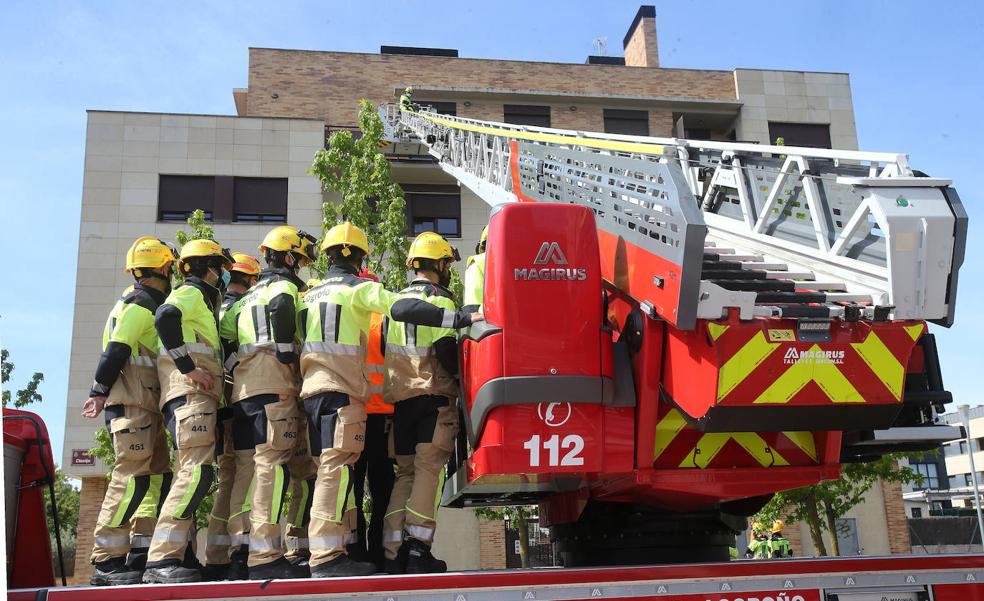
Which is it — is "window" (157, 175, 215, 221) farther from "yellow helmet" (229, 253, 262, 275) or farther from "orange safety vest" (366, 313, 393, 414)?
"orange safety vest" (366, 313, 393, 414)

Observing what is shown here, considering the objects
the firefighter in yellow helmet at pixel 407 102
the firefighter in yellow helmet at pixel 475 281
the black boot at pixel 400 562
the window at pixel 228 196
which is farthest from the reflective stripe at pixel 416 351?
the firefighter in yellow helmet at pixel 407 102

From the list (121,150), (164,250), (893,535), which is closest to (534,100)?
(121,150)

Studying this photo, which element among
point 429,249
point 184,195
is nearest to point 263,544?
point 429,249

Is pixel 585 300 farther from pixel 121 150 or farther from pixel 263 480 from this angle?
pixel 121 150

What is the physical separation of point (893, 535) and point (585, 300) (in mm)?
22468

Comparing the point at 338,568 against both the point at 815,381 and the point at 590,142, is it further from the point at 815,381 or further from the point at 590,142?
the point at 590,142

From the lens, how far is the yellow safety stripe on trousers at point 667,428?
4.08 meters

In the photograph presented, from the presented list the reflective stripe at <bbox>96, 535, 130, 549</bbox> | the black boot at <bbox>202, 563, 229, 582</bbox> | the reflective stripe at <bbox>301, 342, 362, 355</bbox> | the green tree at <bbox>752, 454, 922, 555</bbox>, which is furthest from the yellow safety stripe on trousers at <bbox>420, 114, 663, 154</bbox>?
the green tree at <bbox>752, 454, 922, 555</bbox>

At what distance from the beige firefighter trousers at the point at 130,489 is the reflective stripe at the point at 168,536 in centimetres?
37

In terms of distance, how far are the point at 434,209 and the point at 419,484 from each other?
19.3 meters

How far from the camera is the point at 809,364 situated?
3633 mm

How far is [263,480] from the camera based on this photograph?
15.7 feet

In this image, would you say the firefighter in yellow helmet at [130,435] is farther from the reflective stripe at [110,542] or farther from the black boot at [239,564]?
the black boot at [239,564]

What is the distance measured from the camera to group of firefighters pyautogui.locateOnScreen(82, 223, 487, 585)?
464 cm
